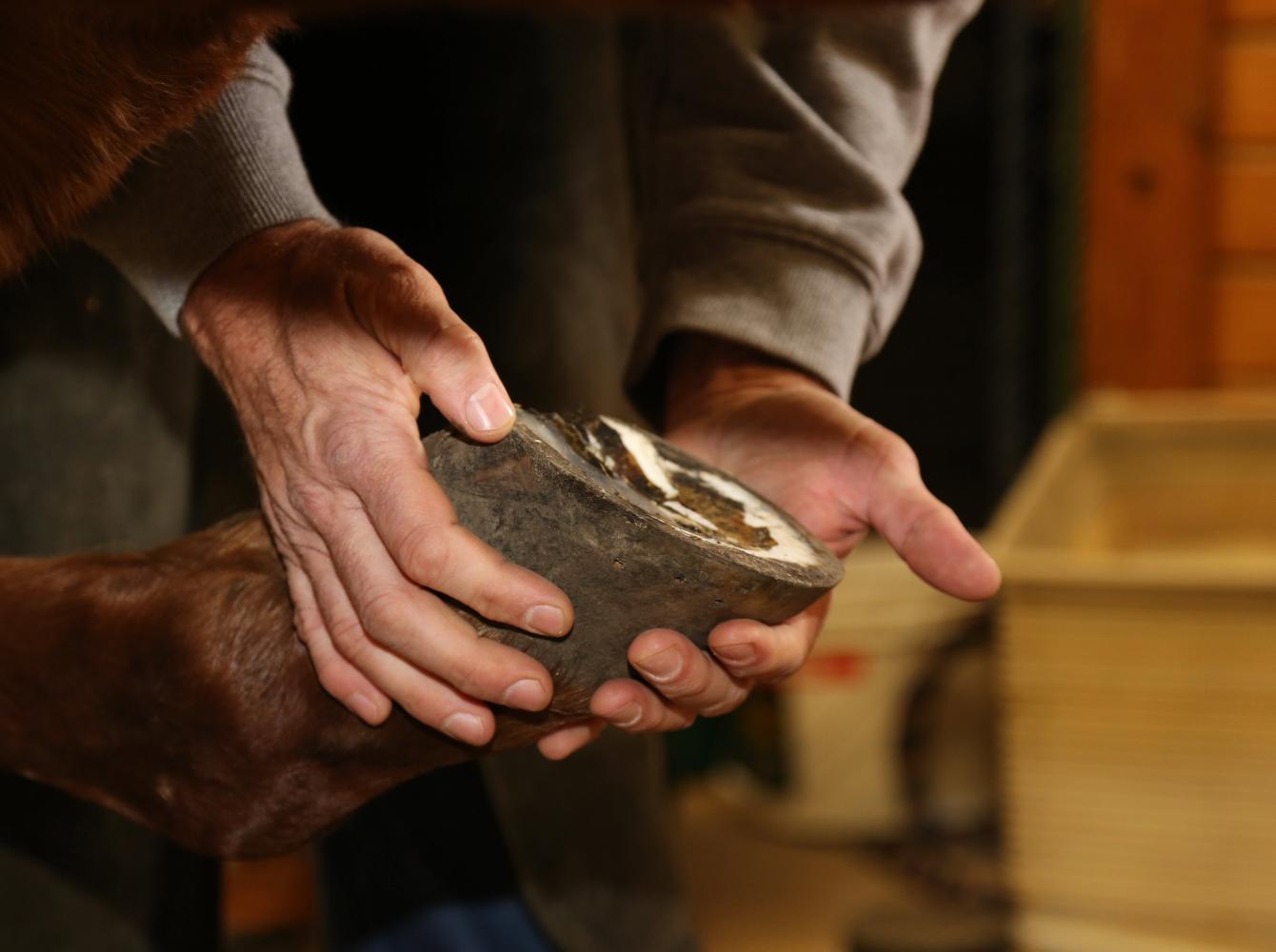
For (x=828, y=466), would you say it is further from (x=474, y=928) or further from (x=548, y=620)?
(x=474, y=928)

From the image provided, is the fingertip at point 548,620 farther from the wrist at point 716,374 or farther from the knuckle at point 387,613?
the wrist at point 716,374

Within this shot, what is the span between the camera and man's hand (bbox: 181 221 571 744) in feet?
1.45

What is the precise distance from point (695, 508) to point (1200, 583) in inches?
30.1

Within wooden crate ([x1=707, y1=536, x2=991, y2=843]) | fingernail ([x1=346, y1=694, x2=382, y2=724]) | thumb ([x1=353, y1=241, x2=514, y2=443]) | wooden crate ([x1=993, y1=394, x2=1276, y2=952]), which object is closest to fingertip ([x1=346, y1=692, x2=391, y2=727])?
fingernail ([x1=346, y1=694, x2=382, y2=724])

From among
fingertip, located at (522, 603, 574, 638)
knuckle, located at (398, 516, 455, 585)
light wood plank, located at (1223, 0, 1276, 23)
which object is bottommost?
light wood plank, located at (1223, 0, 1276, 23)

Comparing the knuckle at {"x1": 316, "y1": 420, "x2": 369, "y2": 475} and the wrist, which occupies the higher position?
the knuckle at {"x1": 316, "y1": 420, "x2": 369, "y2": 475}

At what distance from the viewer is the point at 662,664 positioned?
0.47m

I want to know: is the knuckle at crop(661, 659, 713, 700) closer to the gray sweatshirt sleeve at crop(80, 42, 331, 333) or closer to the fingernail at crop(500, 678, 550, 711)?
the fingernail at crop(500, 678, 550, 711)

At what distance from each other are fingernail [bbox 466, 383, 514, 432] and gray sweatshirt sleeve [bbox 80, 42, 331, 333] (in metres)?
0.08

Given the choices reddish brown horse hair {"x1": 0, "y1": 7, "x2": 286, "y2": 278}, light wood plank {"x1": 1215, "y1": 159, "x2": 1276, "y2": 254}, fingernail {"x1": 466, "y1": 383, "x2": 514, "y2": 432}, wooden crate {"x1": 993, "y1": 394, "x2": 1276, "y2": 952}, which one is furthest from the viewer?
light wood plank {"x1": 1215, "y1": 159, "x2": 1276, "y2": 254}

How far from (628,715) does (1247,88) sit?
1535 mm

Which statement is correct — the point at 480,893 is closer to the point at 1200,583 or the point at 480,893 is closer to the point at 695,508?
the point at 695,508

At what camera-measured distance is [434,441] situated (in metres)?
0.45

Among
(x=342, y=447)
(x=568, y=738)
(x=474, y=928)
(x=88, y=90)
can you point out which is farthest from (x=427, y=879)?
(x=88, y=90)
